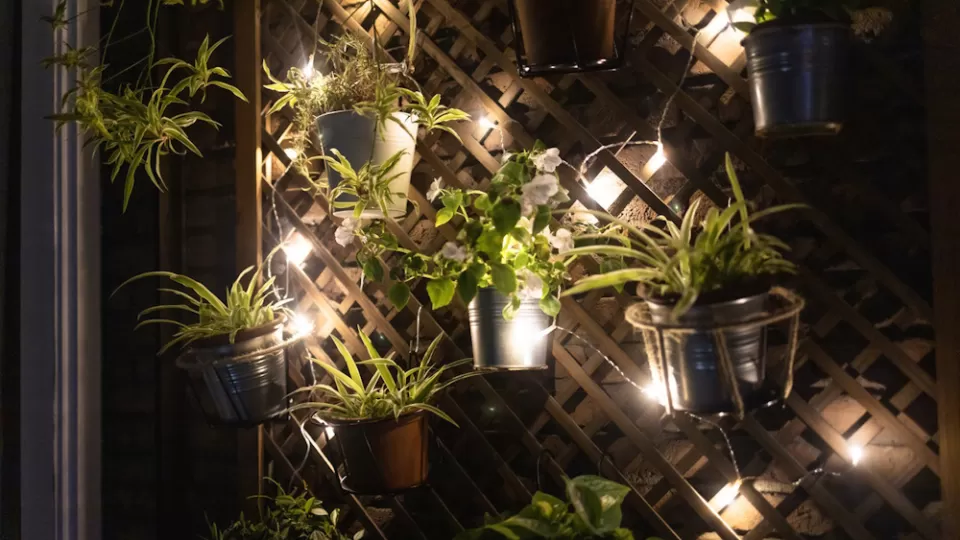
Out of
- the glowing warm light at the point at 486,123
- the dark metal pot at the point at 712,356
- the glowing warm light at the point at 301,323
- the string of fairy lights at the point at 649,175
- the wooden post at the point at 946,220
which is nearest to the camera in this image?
the dark metal pot at the point at 712,356

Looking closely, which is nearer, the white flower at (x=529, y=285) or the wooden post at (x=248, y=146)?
the white flower at (x=529, y=285)

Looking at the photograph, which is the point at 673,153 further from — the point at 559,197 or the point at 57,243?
the point at 57,243

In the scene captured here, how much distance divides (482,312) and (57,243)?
1.04m

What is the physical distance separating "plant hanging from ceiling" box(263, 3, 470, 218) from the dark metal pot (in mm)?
603

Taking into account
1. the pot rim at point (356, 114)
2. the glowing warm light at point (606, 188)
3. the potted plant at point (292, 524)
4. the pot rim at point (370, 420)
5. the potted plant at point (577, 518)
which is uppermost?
the pot rim at point (356, 114)

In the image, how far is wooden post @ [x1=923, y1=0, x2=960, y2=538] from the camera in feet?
3.94

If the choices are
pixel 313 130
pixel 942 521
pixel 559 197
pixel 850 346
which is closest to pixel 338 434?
pixel 559 197

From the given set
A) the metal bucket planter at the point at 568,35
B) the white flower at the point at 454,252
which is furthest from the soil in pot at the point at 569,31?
the white flower at the point at 454,252

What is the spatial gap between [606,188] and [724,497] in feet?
2.24

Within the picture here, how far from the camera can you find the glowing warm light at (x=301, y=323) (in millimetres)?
1654

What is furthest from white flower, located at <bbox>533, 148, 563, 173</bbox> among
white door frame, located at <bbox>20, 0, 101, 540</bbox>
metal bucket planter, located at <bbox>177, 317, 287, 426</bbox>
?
white door frame, located at <bbox>20, 0, 101, 540</bbox>

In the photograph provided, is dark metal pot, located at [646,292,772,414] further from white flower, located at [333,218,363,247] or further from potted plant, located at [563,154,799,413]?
white flower, located at [333,218,363,247]

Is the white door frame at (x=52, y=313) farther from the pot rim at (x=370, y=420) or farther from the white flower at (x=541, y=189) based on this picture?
the white flower at (x=541, y=189)

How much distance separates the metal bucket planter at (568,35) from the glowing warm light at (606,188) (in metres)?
0.27
